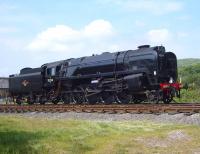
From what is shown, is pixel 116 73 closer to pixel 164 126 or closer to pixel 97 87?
pixel 97 87

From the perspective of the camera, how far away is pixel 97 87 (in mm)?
30047

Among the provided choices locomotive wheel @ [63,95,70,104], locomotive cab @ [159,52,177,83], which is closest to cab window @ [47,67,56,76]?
locomotive wheel @ [63,95,70,104]

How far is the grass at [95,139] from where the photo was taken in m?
13.2

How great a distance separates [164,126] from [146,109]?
183 inches

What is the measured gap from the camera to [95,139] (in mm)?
15406

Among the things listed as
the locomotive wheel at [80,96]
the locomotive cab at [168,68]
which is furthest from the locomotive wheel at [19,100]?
the locomotive cab at [168,68]

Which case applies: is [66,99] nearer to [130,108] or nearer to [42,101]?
[42,101]

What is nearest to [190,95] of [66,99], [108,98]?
[66,99]

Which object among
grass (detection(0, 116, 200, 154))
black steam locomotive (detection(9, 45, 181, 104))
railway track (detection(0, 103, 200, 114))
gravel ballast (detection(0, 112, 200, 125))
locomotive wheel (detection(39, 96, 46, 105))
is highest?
black steam locomotive (detection(9, 45, 181, 104))

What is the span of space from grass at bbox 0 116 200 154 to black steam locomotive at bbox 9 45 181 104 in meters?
7.79

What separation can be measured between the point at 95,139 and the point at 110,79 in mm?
14295

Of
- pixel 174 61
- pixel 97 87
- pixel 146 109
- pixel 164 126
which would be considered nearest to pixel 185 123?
pixel 164 126

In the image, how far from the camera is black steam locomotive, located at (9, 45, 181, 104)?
87.8ft

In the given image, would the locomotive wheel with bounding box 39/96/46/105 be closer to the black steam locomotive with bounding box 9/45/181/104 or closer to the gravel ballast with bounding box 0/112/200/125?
the black steam locomotive with bounding box 9/45/181/104
